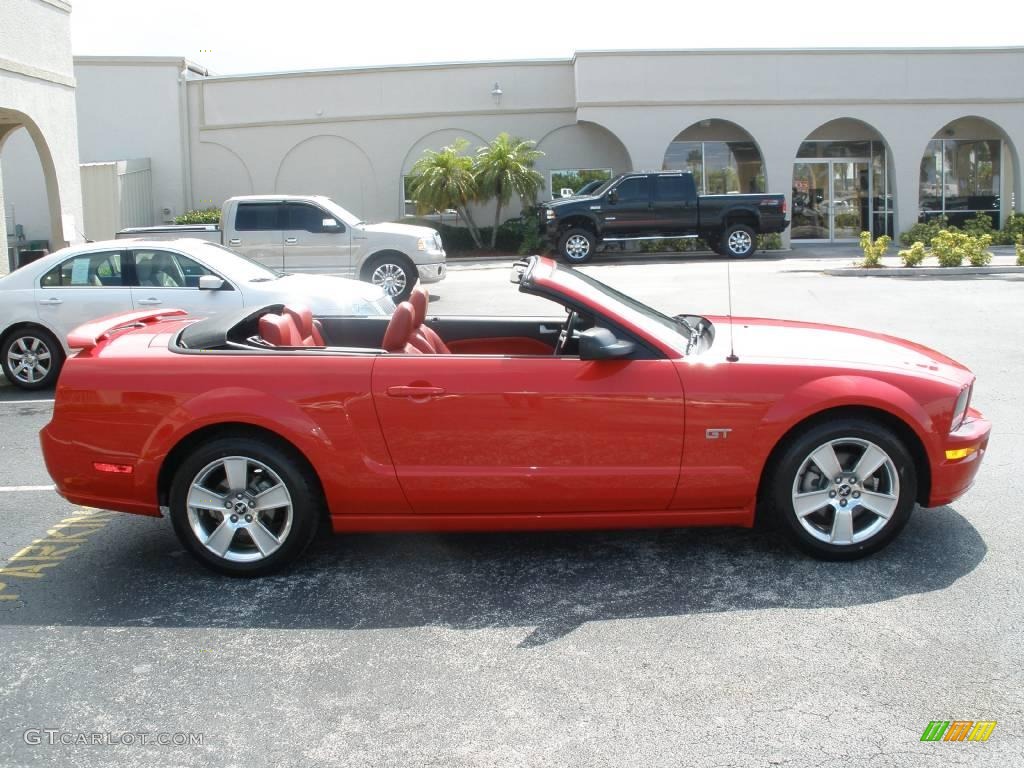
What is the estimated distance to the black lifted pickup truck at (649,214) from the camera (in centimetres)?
2617

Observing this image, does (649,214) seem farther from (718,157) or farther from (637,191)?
(718,157)

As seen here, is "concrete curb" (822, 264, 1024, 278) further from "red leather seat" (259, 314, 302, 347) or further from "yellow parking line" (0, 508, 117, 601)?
"yellow parking line" (0, 508, 117, 601)

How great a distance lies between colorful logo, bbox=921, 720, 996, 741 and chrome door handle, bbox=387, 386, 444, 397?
8.29 feet

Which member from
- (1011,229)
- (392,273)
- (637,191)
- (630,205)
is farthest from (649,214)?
(1011,229)

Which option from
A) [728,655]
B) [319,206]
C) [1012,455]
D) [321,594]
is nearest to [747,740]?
[728,655]

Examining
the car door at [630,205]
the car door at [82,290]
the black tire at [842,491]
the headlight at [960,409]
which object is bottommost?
the black tire at [842,491]

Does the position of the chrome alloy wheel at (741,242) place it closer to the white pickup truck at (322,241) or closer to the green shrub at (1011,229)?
the green shrub at (1011,229)

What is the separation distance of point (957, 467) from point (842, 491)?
574mm

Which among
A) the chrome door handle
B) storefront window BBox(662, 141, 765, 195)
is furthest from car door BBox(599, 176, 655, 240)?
the chrome door handle

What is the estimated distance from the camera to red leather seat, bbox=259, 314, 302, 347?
18.8ft

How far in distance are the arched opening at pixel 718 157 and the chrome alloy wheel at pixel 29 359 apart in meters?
22.8

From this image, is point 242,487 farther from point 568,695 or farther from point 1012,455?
point 1012,455

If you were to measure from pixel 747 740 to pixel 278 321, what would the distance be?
3.28m

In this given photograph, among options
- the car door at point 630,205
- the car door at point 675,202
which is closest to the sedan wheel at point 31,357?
the car door at point 630,205
